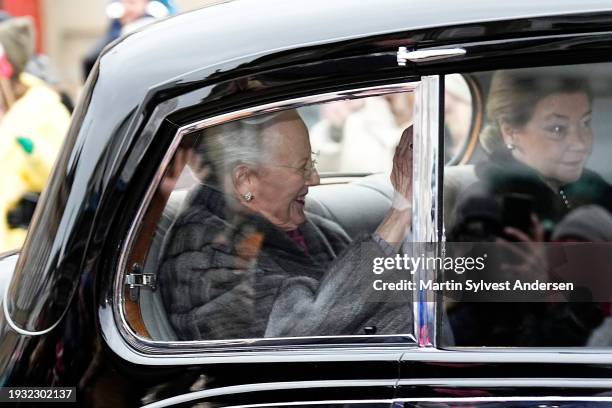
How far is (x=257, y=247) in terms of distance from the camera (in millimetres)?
2051

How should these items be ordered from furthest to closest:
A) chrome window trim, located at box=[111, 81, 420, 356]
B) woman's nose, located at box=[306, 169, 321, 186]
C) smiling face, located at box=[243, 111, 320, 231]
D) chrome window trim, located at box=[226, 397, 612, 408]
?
woman's nose, located at box=[306, 169, 321, 186] → smiling face, located at box=[243, 111, 320, 231] → chrome window trim, located at box=[111, 81, 420, 356] → chrome window trim, located at box=[226, 397, 612, 408]

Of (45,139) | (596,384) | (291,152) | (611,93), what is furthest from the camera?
(45,139)

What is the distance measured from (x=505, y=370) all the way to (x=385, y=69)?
1.77ft

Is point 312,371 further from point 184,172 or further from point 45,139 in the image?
point 45,139

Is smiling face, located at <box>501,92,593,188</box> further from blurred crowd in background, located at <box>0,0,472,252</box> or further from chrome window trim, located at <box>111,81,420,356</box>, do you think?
chrome window trim, located at <box>111,81,420,356</box>

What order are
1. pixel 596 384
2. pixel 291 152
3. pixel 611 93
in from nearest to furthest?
1. pixel 596 384
2. pixel 611 93
3. pixel 291 152

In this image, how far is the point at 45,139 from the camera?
4109 millimetres

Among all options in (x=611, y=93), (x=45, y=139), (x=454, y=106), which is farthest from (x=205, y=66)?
(x=45, y=139)

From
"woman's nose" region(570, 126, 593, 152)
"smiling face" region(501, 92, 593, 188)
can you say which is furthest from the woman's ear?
"woman's nose" region(570, 126, 593, 152)

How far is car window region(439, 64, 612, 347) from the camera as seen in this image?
1902 mm

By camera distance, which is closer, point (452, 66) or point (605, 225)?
point (452, 66)

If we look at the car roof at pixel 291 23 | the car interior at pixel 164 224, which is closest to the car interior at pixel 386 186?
the car interior at pixel 164 224

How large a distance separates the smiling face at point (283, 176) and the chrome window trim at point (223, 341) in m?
0.08

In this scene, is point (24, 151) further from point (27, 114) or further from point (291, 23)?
point (291, 23)
